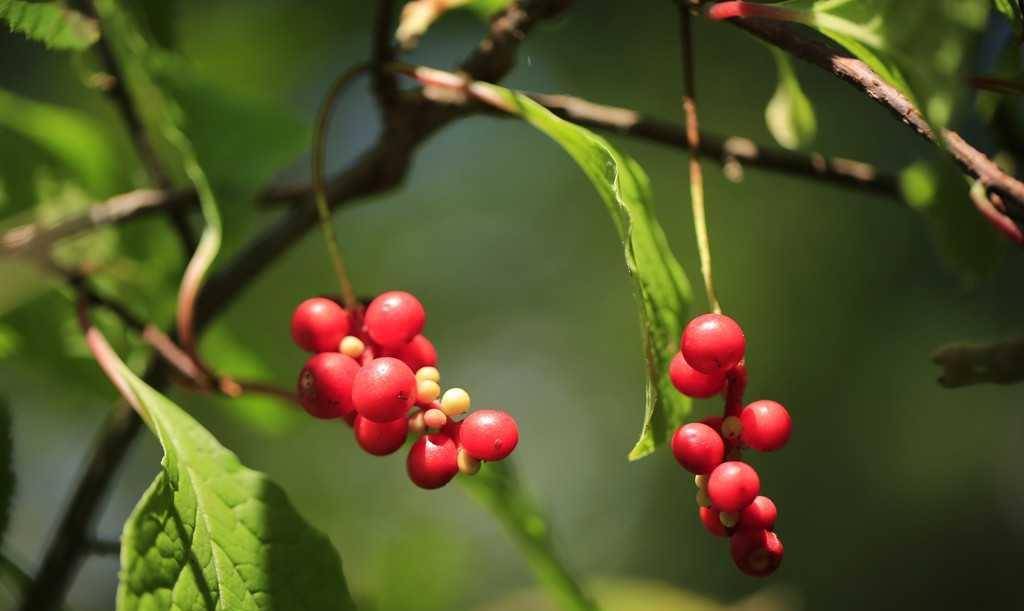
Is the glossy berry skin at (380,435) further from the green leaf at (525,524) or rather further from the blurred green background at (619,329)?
the blurred green background at (619,329)

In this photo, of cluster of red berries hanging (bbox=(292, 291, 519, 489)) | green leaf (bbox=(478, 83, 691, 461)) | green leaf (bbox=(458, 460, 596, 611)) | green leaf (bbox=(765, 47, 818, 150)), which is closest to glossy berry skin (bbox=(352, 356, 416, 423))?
cluster of red berries hanging (bbox=(292, 291, 519, 489))

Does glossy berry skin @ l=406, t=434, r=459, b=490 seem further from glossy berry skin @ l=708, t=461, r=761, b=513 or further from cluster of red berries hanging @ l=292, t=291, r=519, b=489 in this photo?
glossy berry skin @ l=708, t=461, r=761, b=513

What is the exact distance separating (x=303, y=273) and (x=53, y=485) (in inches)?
25.6

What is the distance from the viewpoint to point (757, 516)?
18.9 inches

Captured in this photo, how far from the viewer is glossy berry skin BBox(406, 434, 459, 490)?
1.69 feet

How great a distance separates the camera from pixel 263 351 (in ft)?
4.32

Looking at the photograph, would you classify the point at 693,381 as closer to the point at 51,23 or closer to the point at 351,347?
the point at 351,347

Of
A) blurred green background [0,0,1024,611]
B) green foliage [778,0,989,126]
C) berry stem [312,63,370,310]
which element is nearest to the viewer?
green foliage [778,0,989,126]


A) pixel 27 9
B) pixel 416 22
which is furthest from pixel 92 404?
pixel 416 22

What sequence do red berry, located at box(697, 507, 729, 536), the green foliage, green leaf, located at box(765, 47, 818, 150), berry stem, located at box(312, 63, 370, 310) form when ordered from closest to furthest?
the green foliage → red berry, located at box(697, 507, 729, 536) → berry stem, located at box(312, 63, 370, 310) → green leaf, located at box(765, 47, 818, 150)

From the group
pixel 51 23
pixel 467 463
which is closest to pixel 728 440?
Answer: pixel 467 463

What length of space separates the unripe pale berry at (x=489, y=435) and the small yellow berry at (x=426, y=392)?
0.03 meters

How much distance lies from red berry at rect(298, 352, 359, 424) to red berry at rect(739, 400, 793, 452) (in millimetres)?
201

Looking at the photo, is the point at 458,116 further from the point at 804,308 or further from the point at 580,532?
the point at 580,532
